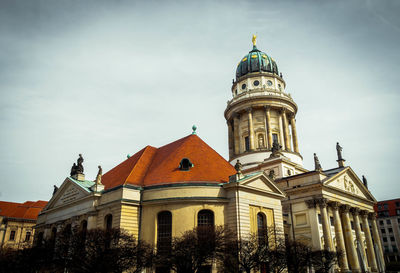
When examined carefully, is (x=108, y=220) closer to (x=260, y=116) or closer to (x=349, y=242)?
(x=349, y=242)

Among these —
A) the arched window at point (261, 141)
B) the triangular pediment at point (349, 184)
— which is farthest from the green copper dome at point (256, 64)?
the triangular pediment at point (349, 184)

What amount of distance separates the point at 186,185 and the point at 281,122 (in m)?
31.3

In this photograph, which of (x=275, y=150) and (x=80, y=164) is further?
(x=275, y=150)

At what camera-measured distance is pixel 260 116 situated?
58.1 meters

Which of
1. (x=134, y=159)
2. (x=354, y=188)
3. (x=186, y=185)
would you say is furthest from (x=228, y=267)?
(x=354, y=188)

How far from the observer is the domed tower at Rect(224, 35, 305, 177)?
54.9 m

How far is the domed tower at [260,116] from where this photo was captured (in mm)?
54906

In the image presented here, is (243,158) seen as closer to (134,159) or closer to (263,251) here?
(134,159)

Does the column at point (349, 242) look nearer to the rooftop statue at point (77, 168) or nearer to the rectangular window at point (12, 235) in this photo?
the rooftop statue at point (77, 168)

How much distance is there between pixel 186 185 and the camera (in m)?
30.3

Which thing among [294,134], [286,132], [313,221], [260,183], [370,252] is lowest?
[370,252]

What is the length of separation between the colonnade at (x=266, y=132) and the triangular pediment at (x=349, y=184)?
1055 cm

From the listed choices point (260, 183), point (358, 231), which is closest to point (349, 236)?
point (358, 231)

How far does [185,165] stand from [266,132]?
1034 inches
